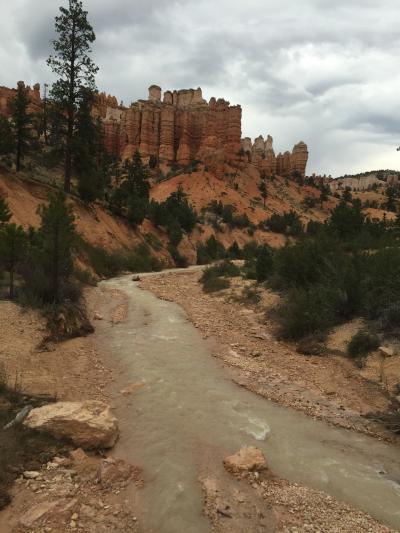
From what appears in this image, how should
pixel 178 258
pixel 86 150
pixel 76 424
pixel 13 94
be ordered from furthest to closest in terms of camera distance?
pixel 13 94, pixel 178 258, pixel 86 150, pixel 76 424

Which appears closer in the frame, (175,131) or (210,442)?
(210,442)

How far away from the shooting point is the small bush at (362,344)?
9336mm

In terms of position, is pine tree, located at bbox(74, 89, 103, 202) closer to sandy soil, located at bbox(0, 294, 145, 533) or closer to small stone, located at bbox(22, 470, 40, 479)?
sandy soil, located at bbox(0, 294, 145, 533)

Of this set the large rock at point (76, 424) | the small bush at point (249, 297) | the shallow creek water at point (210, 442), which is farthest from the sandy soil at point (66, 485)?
the small bush at point (249, 297)

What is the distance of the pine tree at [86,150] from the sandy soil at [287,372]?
1650 cm

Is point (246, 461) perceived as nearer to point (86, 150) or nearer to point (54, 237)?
point (54, 237)

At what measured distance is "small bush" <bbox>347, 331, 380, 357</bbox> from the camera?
30.6ft

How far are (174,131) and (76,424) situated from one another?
7207cm

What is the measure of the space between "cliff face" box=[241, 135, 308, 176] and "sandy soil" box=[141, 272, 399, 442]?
66332 millimetres

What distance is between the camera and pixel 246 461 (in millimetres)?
5379

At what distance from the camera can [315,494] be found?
488 cm

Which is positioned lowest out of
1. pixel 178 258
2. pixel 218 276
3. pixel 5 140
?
pixel 218 276

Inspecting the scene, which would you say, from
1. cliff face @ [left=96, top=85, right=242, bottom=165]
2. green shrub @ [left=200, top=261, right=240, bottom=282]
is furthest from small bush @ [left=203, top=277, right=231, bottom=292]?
cliff face @ [left=96, top=85, right=242, bottom=165]

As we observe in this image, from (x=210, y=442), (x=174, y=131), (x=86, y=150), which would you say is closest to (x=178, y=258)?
(x=86, y=150)
